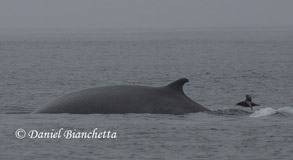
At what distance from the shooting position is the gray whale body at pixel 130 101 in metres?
18.4

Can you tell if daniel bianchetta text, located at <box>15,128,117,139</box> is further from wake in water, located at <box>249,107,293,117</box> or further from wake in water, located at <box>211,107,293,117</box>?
wake in water, located at <box>249,107,293,117</box>

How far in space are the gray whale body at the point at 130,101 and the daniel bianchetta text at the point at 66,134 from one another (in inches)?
34.2

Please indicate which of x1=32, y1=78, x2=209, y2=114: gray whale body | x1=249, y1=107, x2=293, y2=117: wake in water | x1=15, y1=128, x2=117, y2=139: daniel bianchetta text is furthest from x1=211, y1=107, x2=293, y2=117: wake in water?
x1=15, y1=128, x2=117, y2=139: daniel bianchetta text

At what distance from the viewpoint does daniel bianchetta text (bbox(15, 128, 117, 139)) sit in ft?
57.2

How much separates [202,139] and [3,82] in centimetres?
1840

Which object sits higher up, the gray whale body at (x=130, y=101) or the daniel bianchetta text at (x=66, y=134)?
the gray whale body at (x=130, y=101)

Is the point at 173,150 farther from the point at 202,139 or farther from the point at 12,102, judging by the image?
the point at 12,102

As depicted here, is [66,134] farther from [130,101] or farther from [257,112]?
[257,112]

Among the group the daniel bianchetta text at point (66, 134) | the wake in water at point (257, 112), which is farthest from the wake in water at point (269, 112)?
the daniel bianchetta text at point (66, 134)

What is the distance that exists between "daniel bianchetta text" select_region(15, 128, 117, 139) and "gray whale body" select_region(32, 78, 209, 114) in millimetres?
868

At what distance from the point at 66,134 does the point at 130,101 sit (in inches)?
63.6

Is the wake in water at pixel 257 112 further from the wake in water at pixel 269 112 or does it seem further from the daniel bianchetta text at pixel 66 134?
the daniel bianchetta text at pixel 66 134

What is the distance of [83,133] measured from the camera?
58.1ft

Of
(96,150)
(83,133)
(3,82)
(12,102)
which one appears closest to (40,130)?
(83,133)
